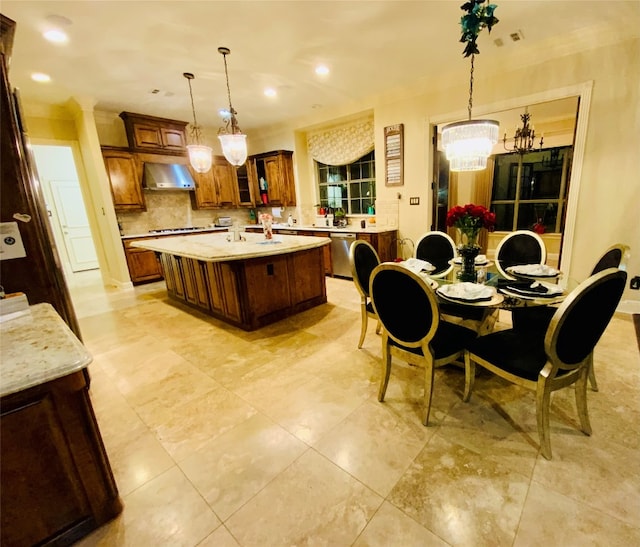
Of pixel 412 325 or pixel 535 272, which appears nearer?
pixel 412 325

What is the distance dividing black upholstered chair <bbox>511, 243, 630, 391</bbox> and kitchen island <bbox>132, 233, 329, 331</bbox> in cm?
201

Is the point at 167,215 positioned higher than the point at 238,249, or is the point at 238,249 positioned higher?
the point at 167,215

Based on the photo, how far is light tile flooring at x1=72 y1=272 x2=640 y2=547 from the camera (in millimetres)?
1193

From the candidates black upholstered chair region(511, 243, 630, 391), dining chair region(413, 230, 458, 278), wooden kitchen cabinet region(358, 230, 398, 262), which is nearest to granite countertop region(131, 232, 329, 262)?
dining chair region(413, 230, 458, 278)

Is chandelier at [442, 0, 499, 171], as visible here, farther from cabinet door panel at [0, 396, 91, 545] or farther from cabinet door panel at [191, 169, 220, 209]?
cabinet door panel at [191, 169, 220, 209]

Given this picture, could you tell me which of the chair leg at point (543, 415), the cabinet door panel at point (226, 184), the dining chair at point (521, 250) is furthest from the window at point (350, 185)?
the chair leg at point (543, 415)

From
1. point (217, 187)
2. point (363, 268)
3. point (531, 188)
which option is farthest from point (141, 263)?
point (531, 188)

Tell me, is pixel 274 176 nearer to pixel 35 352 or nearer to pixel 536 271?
pixel 536 271

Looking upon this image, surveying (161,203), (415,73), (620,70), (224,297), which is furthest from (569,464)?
(161,203)

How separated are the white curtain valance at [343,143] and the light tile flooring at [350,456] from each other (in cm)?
387

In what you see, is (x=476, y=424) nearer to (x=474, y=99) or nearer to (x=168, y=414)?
(x=168, y=414)

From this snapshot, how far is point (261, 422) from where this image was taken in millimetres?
1804

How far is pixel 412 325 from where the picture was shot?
165 cm

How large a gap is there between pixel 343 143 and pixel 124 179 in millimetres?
3779
